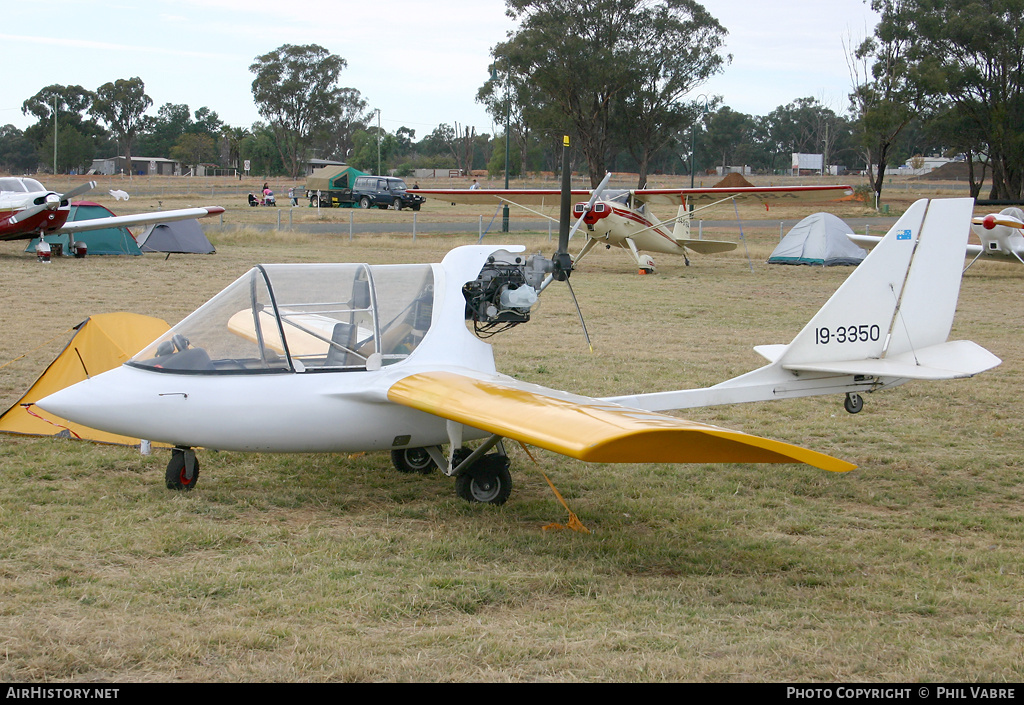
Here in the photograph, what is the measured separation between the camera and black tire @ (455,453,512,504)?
19.6 feet

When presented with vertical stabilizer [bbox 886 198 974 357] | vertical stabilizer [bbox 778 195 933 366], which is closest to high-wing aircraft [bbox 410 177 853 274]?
vertical stabilizer [bbox 886 198 974 357]

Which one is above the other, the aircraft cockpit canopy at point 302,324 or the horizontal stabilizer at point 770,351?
the aircraft cockpit canopy at point 302,324

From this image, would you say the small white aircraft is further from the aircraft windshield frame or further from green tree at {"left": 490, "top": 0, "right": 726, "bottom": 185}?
green tree at {"left": 490, "top": 0, "right": 726, "bottom": 185}

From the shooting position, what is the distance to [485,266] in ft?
21.8

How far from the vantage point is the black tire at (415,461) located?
674 cm

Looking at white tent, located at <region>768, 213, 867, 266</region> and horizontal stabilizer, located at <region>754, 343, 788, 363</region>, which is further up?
white tent, located at <region>768, 213, 867, 266</region>

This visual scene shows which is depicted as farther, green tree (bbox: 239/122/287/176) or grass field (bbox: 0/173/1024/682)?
green tree (bbox: 239/122/287/176)

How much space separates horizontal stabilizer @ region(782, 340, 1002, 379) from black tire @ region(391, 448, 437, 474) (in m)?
2.92

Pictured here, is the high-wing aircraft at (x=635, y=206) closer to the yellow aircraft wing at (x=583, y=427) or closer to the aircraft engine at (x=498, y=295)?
the aircraft engine at (x=498, y=295)

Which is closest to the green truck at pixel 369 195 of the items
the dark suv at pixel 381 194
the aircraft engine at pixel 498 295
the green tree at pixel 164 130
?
the dark suv at pixel 381 194

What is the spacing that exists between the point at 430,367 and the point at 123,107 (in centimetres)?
11255

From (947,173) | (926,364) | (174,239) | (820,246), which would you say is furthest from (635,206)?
(947,173)

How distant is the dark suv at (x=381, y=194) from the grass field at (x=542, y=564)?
4503cm

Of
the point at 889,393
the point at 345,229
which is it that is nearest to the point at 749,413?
the point at 889,393
